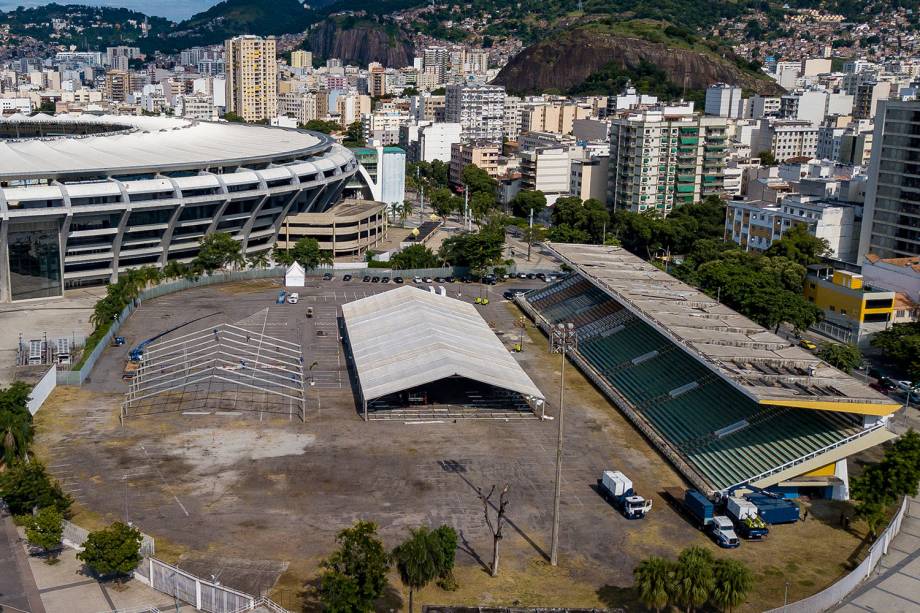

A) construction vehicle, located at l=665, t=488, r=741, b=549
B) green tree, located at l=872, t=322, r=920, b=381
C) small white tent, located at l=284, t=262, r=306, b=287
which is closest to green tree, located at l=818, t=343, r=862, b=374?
green tree, located at l=872, t=322, r=920, b=381

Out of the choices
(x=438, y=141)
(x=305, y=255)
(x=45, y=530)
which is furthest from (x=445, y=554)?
(x=438, y=141)

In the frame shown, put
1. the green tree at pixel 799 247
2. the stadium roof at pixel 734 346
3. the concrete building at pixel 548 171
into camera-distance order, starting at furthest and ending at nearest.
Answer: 1. the concrete building at pixel 548 171
2. the green tree at pixel 799 247
3. the stadium roof at pixel 734 346

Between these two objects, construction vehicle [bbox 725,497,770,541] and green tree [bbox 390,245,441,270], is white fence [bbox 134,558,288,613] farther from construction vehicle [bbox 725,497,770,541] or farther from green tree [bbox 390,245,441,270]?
green tree [bbox 390,245,441,270]

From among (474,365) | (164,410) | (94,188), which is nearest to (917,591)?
(474,365)

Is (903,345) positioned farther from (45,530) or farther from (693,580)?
(45,530)

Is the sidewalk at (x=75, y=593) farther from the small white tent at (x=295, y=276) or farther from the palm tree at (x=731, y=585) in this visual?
the small white tent at (x=295, y=276)

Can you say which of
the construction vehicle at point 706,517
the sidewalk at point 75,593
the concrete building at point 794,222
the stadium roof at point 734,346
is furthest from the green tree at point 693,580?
the concrete building at point 794,222
